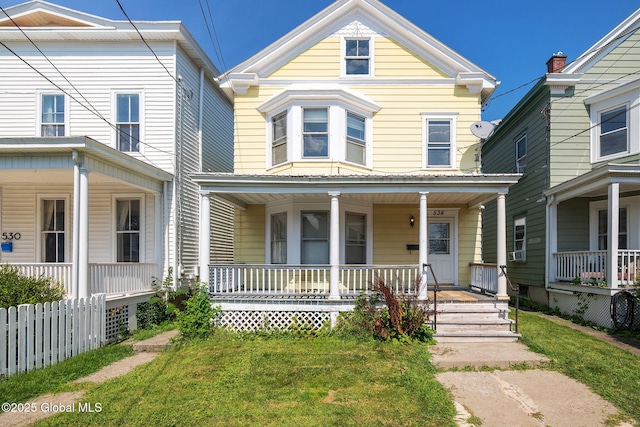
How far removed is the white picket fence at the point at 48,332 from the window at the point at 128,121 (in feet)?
16.6

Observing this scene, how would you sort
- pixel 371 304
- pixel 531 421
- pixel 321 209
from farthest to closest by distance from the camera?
1. pixel 321 209
2. pixel 371 304
3. pixel 531 421

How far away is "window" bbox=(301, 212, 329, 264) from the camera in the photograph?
10031mm

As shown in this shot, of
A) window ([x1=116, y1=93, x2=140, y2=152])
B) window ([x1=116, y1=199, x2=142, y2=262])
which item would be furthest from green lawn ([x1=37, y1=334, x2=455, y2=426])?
window ([x1=116, y1=93, x2=140, y2=152])

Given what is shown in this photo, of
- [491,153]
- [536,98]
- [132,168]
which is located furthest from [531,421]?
[491,153]

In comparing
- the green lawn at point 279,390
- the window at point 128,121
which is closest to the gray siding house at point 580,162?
the green lawn at point 279,390

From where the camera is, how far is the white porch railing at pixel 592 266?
8.73 m

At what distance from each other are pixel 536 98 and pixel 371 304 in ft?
31.2

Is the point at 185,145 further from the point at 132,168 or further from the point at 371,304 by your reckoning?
the point at 371,304

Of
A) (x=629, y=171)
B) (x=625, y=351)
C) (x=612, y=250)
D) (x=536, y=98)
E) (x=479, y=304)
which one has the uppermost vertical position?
(x=536, y=98)

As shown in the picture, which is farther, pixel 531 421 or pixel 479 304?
pixel 479 304

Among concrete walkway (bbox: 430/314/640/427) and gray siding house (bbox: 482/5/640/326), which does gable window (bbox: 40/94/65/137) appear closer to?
concrete walkway (bbox: 430/314/640/427)

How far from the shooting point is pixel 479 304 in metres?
8.34

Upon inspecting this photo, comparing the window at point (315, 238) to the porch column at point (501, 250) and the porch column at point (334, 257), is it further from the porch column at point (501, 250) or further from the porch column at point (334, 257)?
the porch column at point (501, 250)

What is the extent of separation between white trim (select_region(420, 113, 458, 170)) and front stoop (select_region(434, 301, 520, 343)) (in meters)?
4.00
